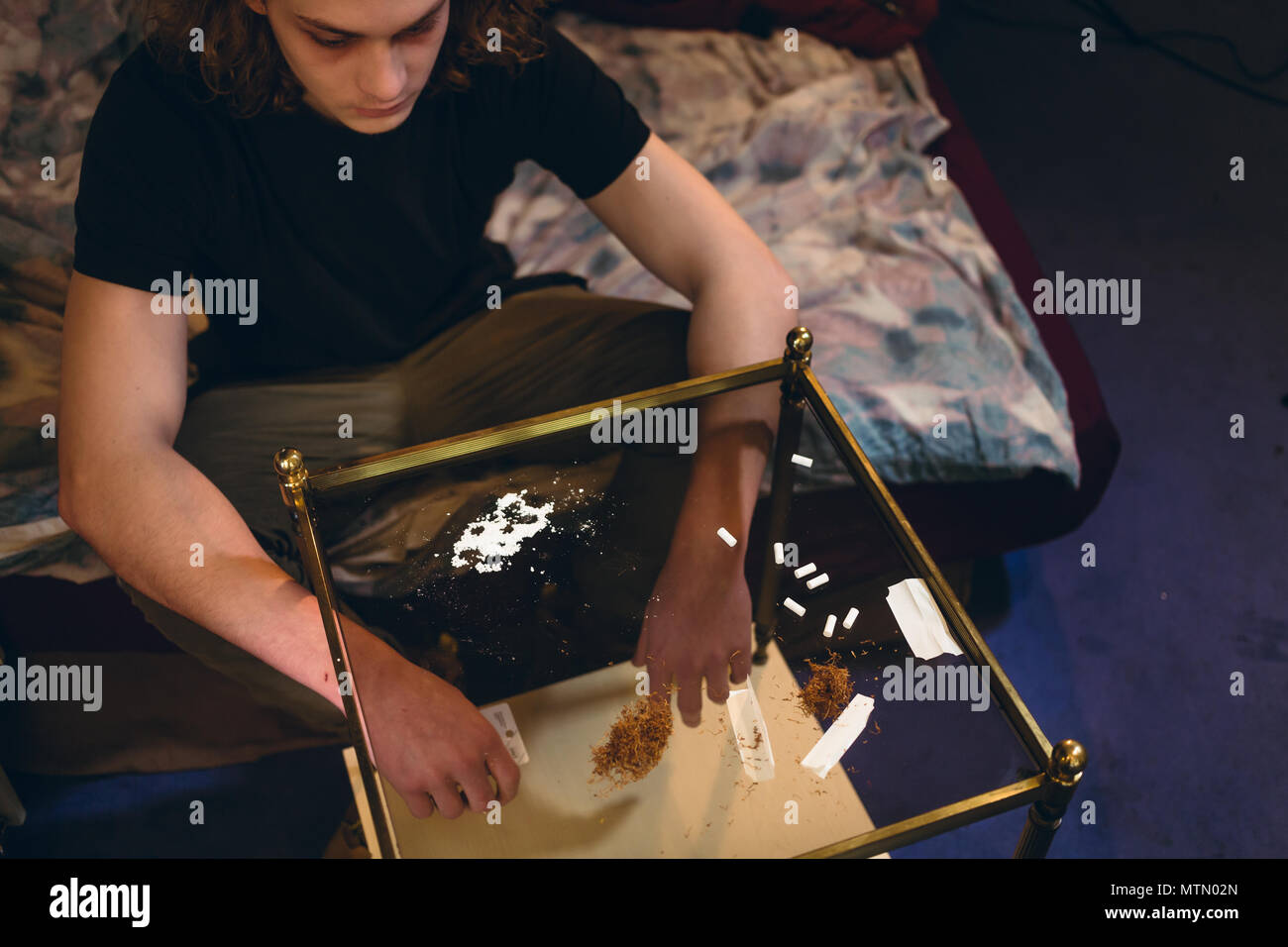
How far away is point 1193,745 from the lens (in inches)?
55.8

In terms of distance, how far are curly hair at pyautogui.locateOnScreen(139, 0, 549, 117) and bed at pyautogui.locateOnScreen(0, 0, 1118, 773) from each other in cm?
48

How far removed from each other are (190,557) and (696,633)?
52 centimetres

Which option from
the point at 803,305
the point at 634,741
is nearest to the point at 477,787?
the point at 634,741

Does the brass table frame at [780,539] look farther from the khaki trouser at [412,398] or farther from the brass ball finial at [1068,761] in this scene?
the khaki trouser at [412,398]

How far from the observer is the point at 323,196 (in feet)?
3.36

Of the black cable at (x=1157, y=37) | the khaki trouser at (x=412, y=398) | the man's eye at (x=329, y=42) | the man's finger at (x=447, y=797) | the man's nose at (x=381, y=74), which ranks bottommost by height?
the man's finger at (x=447, y=797)

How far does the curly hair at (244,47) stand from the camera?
916mm

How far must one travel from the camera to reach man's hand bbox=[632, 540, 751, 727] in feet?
2.84

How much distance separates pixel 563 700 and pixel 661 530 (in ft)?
0.66

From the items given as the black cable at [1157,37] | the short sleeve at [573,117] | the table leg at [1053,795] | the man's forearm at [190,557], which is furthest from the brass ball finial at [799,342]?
the black cable at [1157,37]

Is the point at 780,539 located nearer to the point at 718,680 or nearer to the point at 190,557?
the point at 718,680

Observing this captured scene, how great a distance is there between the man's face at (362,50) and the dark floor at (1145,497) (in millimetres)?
915
